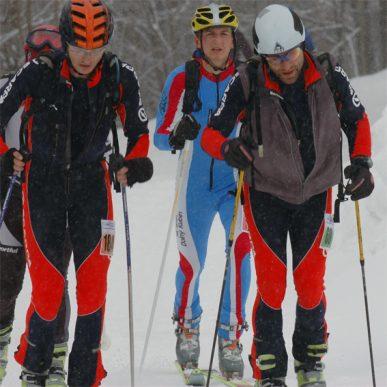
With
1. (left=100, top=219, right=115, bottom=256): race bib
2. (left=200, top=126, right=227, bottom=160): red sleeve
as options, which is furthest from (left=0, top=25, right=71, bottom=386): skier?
(left=200, top=126, right=227, bottom=160): red sleeve

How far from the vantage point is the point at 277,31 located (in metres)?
5.21

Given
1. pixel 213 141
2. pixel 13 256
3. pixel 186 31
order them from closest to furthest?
pixel 213 141 < pixel 13 256 < pixel 186 31

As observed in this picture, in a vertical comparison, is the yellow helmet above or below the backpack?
above

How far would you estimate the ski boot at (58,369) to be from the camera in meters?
5.59

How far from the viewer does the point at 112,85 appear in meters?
5.34

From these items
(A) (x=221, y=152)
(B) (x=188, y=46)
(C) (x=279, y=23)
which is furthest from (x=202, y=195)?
(B) (x=188, y=46)

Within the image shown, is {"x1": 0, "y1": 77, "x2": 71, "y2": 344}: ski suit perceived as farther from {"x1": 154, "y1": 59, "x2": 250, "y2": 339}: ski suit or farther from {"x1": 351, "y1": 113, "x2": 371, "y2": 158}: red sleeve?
{"x1": 351, "y1": 113, "x2": 371, "y2": 158}: red sleeve

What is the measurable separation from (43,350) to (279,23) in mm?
2299

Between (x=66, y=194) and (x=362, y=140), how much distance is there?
1759 mm

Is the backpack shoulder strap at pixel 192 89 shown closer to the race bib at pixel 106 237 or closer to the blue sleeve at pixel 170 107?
the blue sleeve at pixel 170 107

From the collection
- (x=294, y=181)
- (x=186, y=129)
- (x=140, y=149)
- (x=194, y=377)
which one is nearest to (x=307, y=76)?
(x=294, y=181)

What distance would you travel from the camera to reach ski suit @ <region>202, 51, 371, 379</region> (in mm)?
5312

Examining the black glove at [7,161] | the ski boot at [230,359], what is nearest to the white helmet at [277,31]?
the black glove at [7,161]

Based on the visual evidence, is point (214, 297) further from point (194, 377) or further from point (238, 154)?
point (238, 154)
